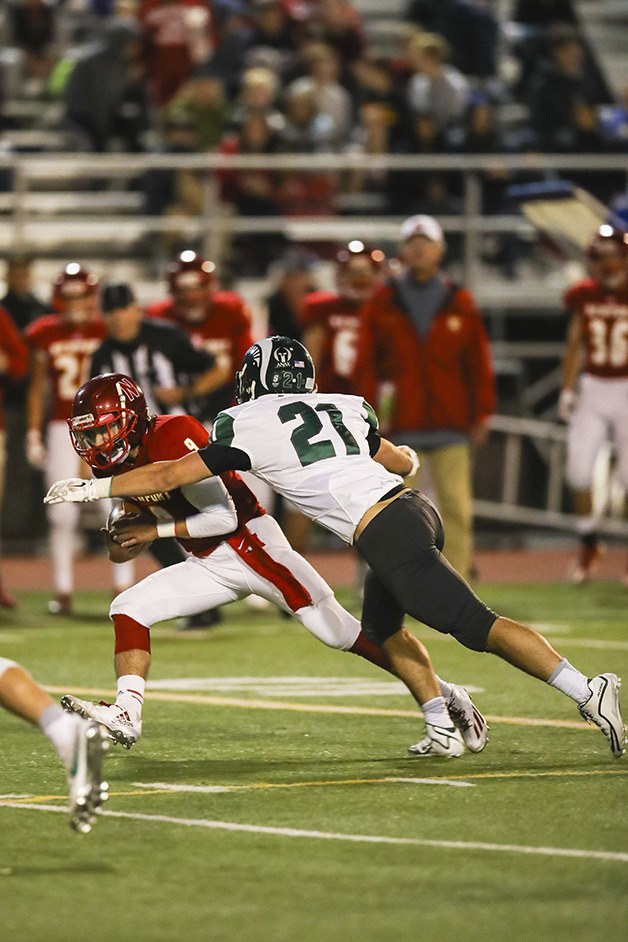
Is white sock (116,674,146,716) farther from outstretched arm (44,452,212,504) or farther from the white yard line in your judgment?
outstretched arm (44,452,212,504)

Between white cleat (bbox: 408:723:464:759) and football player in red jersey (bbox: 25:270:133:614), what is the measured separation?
505 cm

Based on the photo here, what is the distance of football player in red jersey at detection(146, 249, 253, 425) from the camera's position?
11422 millimetres

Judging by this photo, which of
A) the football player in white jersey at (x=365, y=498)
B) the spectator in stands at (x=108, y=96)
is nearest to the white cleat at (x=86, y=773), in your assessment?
the football player in white jersey at (x=365, y=498)

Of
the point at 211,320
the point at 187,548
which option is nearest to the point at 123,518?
the point at 187,548

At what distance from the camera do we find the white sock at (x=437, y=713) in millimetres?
6723

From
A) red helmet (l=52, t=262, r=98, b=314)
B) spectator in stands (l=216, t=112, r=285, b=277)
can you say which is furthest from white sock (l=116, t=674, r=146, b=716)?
spectator in stands (l=216, t=112, r=285, b=277)

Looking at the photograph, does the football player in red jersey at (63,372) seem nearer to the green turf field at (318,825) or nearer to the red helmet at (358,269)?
the red helmet at (358,269)

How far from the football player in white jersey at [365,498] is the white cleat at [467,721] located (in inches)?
2.8

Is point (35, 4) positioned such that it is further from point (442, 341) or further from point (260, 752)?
point (260, 752)

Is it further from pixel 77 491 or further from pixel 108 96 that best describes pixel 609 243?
pixel 77 491

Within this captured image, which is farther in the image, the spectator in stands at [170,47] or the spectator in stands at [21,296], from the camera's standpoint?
the spectator in stands at [170,47]

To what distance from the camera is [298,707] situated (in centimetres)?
811

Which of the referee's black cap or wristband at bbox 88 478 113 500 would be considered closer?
wristband at bbox 88 478 113 500

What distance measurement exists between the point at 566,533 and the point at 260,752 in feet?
30.2
